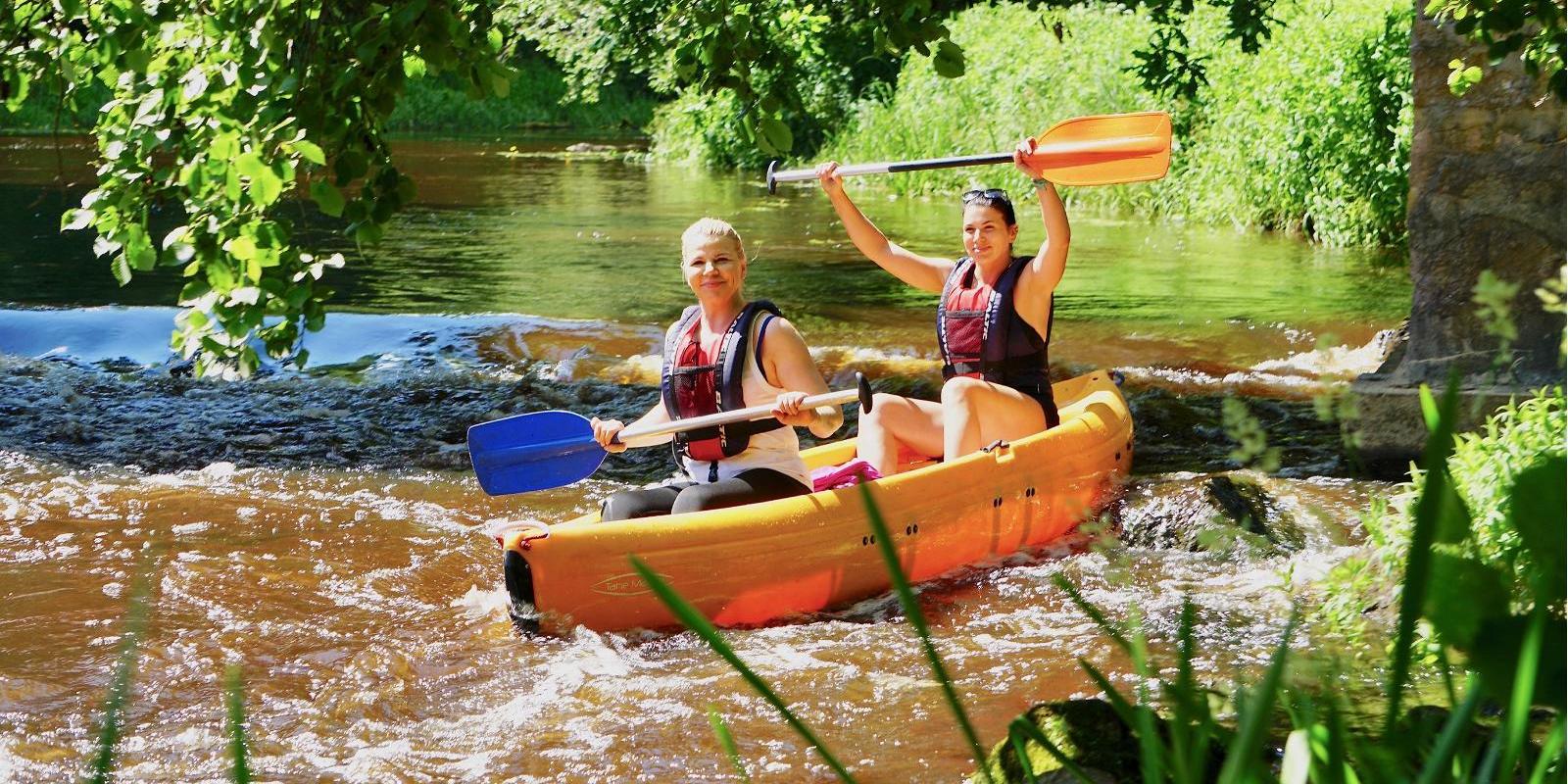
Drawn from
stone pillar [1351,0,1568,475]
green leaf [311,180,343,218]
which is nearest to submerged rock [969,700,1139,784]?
green leaf [311,180,343,218]

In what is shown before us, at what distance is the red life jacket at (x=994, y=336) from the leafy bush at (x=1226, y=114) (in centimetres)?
322

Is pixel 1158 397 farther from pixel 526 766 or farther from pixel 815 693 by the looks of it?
pixel 526 766

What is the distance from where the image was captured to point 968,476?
4.62 m

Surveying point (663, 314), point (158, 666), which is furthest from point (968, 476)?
A: point (663, 314)

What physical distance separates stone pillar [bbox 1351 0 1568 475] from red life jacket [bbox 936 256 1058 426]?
3.88 feet

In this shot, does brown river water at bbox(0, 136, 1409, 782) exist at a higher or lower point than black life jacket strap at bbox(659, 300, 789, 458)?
lower

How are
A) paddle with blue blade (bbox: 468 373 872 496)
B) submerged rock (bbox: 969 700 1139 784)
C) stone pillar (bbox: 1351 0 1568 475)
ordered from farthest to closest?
stone pillar (bbox: 1351 0 1568 475), paddle with blue blade (bbox: 468 373 872 496), submerged rock (bbox: 969 700 1139 784)

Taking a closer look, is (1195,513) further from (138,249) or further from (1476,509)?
(138,249)

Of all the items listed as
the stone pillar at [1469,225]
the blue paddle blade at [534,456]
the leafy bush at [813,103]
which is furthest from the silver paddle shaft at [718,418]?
the leafy bush at [813,103]

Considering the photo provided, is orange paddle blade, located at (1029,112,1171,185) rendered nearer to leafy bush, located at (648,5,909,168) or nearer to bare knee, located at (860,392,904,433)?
bare knee, located at (860,392,904,433)

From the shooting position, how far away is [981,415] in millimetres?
4898

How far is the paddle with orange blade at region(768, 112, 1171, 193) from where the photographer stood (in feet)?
16.9

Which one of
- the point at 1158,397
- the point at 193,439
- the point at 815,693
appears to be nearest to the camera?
the point at 815,693

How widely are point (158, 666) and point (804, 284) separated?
23.8 feet
